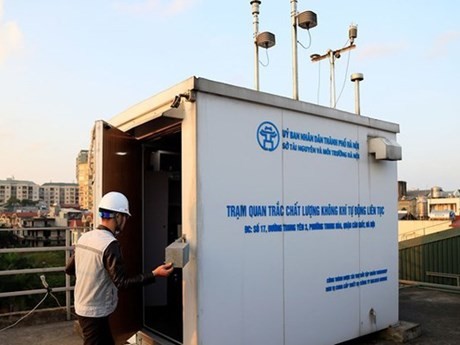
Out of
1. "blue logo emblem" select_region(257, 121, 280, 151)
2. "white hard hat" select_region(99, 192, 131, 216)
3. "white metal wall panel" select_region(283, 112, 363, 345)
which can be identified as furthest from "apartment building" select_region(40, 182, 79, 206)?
"white hard hat" select_region(99, 192, 131, 216)

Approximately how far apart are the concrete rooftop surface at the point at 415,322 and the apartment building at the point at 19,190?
395 feet

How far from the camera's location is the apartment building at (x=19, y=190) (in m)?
117

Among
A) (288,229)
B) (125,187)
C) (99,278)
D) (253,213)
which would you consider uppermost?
(125,187)

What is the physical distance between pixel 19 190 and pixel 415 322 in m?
130

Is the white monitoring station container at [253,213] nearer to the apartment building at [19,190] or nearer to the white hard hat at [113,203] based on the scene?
the white hard hat at [113,203]

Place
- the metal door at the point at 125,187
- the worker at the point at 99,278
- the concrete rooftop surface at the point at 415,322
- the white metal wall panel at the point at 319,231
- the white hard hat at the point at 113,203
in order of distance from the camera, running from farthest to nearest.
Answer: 1. the concrete rooftop surface at the point at 415,322
2. the white metal wall panel at the point at 319,231
3. the metal door at the point at 125,187
4. the white hard hat at the point at 113,203
5. the worker at the point at 99,278

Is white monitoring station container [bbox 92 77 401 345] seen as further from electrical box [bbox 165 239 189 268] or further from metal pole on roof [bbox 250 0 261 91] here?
metal pole on roof [bbox 250 0 261 91]

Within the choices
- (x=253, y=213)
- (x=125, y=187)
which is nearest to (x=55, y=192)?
(x=125, y=187)

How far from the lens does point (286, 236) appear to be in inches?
172

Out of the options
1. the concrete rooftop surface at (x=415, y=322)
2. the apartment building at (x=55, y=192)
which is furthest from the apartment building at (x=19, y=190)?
the concrete rooftop surface at (x=415, y=322)

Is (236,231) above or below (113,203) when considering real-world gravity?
below

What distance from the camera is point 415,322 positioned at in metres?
6.32

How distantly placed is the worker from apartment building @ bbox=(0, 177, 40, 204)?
123 m

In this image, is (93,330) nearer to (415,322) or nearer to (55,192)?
(415,322)
